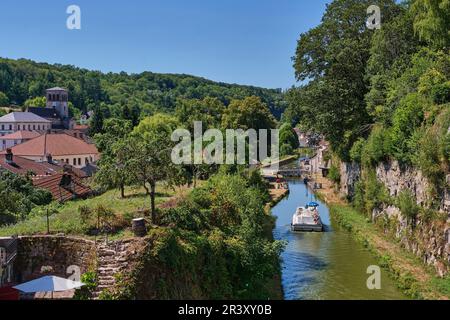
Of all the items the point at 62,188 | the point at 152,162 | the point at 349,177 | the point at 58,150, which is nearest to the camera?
the point at 152,162

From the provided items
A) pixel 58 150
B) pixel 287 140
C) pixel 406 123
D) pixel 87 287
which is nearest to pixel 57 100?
pixel 287 140

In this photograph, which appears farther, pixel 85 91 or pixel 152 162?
pixel 85 91

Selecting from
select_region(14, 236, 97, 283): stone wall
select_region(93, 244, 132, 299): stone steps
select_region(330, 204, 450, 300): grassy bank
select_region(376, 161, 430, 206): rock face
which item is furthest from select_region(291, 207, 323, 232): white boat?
select_region(93, 244, 132, 299): stone steps

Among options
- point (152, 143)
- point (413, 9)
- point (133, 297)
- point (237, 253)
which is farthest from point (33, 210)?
point (413, 9)

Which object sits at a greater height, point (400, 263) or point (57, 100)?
point (57, 100)

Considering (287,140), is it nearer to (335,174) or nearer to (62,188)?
(335,174)

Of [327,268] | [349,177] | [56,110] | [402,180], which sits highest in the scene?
[56,110]

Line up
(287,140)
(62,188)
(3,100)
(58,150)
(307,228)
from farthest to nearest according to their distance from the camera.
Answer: (3,100) < (287,140) < (58,150) < (307,228) < (62,188)
